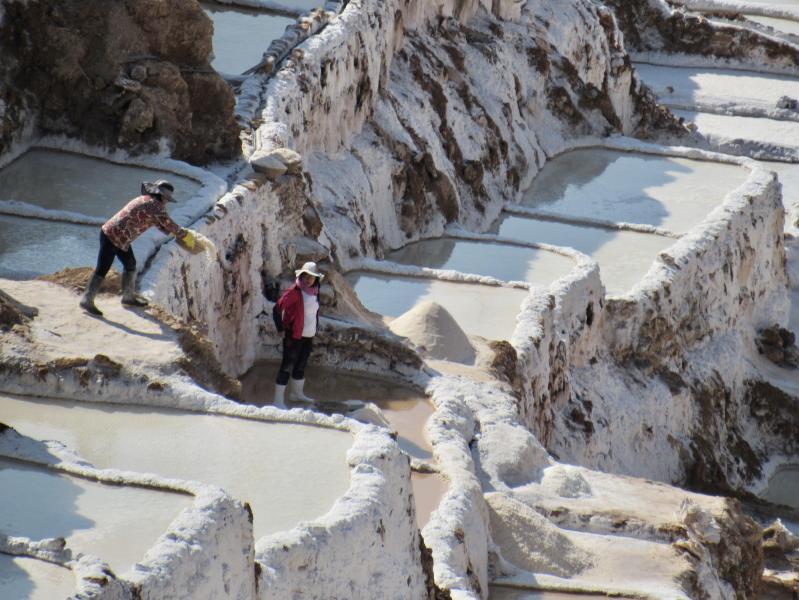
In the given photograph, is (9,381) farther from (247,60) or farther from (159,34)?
(247,60)

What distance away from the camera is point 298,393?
14.7m

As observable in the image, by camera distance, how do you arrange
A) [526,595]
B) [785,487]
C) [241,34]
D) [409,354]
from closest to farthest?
[526,595], [409,354], [241,34], [785,487]

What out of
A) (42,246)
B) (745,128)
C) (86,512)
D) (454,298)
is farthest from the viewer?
(745,128)

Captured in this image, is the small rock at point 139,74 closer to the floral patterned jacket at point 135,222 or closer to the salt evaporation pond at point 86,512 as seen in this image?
the floral patterned jacket at point 135,222

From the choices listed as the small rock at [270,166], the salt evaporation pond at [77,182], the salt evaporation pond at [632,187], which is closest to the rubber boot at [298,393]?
the salt evaporation pond at [77,182]

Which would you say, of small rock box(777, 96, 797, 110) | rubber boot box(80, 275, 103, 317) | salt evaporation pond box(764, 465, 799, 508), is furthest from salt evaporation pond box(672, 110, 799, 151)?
rubber boot box(80, 275, 103, 317)

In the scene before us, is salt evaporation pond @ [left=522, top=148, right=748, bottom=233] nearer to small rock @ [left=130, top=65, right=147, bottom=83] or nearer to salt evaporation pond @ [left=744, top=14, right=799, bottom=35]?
small rock @ [left=130, top=65, right=147, bottom=83]

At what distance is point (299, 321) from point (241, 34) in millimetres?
9324

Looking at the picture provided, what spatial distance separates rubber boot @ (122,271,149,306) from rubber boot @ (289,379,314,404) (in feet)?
5.62

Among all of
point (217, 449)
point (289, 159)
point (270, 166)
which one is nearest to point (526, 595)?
point (217, 449)

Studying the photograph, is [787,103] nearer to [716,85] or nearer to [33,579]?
[716,85]

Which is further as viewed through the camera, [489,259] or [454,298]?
[489,259]

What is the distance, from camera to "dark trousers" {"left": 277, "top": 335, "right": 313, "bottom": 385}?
14461 millimetres

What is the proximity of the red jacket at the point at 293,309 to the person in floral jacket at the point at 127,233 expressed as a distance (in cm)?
111
